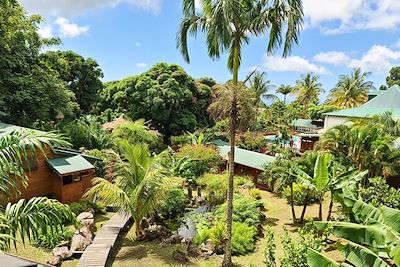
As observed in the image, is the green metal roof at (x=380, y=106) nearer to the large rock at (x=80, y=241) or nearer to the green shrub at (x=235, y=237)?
the green shrub at (x=235, y=237)

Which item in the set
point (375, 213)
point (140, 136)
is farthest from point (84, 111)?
point (375, 213)

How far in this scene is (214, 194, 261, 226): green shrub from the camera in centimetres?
1413

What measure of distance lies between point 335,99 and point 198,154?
31.9 metres

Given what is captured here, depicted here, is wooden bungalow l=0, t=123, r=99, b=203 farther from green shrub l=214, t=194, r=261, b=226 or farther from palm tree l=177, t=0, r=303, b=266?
palm tree l=177, t=0, r=303, b=266

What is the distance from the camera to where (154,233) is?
13648 mm

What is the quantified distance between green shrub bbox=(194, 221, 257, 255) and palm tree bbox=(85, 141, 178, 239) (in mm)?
2450

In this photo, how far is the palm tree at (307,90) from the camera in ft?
166

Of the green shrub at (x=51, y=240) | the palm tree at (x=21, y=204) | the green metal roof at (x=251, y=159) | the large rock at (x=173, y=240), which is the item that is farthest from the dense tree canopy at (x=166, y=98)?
the palm tree at (x=21, y=204)

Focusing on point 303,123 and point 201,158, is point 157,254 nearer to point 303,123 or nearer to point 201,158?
point 201,158

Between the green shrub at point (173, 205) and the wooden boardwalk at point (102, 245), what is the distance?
224 centimetres

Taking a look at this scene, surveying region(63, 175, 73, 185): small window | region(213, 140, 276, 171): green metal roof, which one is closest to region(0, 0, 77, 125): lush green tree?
region(63, 175, 73, 185): small window

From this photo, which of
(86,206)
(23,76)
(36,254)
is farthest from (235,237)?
(23,76)

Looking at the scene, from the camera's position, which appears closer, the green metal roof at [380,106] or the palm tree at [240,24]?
the palm tree at [240,24]

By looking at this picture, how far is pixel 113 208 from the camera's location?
1700cm
